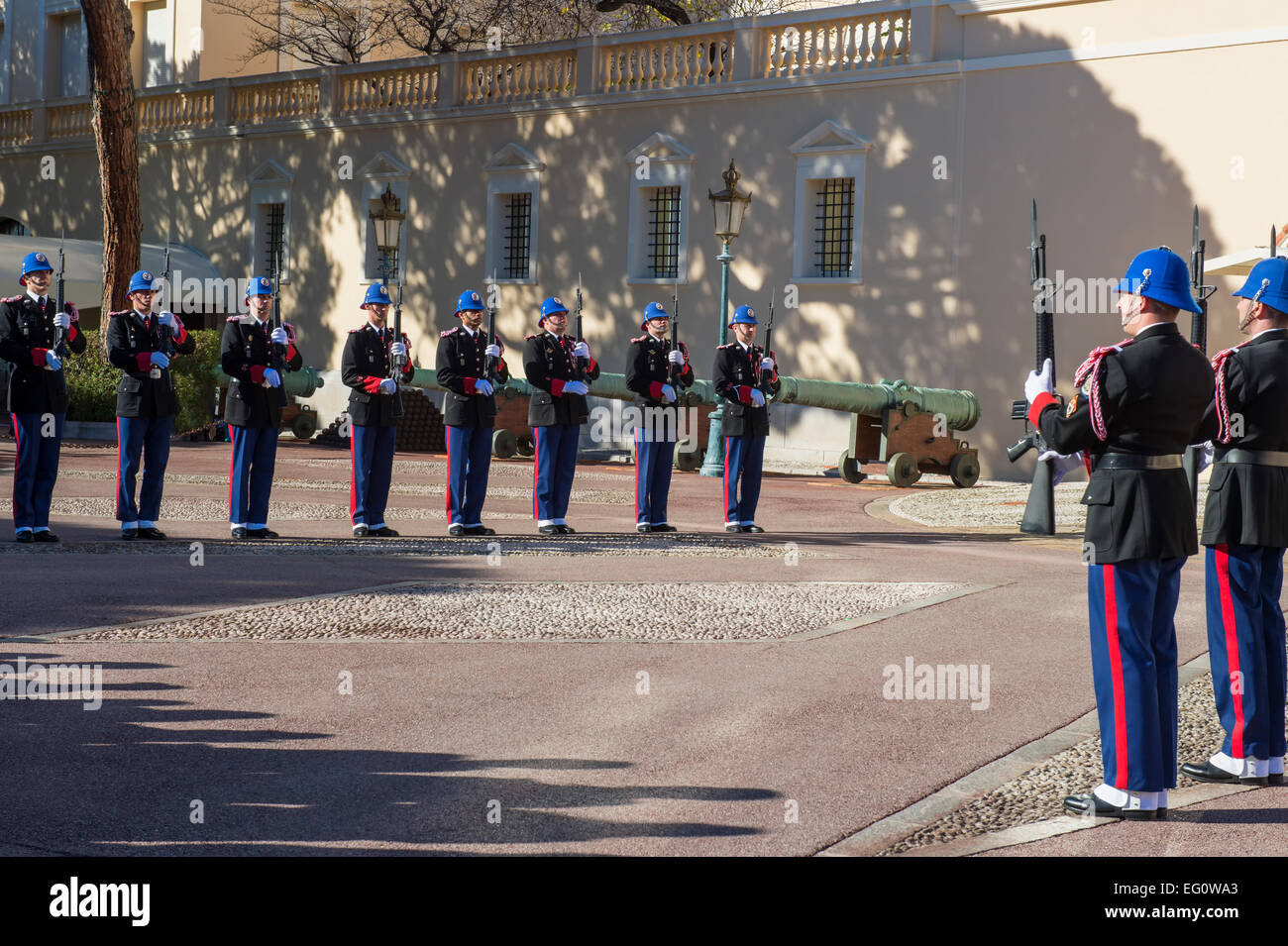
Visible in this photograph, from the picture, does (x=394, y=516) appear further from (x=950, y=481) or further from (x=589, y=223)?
(x=589, y=223)

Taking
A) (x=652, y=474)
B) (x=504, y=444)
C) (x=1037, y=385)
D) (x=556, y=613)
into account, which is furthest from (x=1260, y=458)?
(x=504, y=444)

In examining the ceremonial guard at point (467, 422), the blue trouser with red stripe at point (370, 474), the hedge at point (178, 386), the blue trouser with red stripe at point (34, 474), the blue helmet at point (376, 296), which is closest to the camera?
the blue trouser with red stripe at point (34, 474)

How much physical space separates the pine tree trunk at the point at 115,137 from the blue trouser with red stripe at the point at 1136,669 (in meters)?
23.4

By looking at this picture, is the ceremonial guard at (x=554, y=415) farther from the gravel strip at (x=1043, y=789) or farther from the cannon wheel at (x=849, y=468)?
the cannon wheel at (x=849, y=468)

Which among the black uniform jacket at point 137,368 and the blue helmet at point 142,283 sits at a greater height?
the blue helmet at point 142,283

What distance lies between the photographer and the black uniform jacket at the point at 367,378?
14.8 meters

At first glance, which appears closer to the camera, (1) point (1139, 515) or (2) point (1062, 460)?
(1) point (1139, 515)

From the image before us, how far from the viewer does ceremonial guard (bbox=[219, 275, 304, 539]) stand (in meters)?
14.2

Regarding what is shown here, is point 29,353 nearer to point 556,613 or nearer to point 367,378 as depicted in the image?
point 367,378

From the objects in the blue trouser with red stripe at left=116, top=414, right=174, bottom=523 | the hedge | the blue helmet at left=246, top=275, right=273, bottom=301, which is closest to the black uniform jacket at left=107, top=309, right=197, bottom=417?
the blue trouser with red stripe at left=116, top=414, right=174, bottom=523

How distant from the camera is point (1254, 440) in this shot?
6797 millimetres

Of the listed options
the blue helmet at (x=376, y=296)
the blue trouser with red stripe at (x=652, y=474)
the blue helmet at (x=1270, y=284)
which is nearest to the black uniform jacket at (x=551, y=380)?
the blue trouser with red stripe at (x=652, y=474)

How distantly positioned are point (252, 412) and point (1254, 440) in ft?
30.8

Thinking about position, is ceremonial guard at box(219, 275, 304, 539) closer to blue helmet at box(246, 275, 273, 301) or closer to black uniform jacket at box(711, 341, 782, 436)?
blue helmet at box(246, 275, 273, 301)
